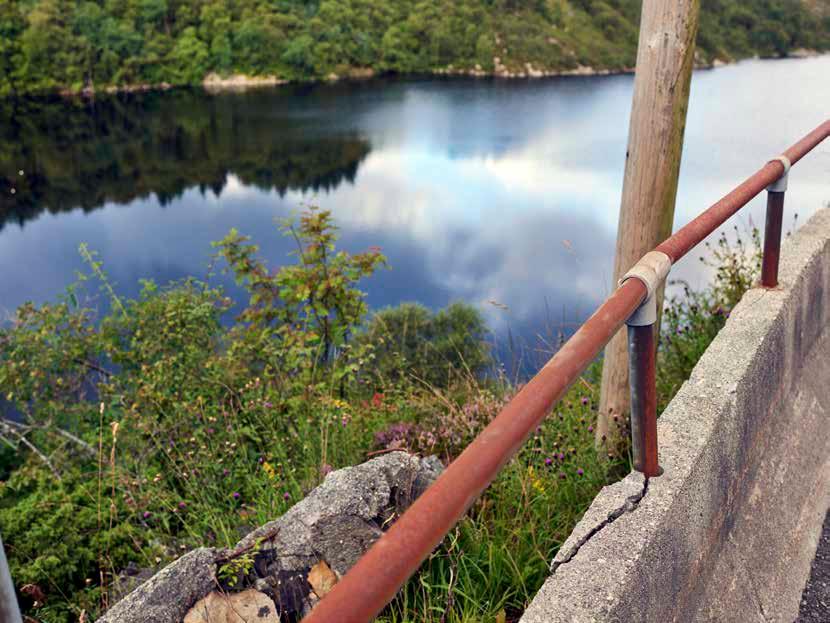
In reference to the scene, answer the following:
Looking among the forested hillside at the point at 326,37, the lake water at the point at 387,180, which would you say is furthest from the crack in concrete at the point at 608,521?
the forested hillside at the point at 326,37

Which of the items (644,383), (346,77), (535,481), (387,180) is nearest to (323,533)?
(535,481)

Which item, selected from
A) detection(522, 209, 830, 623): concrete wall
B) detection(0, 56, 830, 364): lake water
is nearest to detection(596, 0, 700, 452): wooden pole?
detection(522, 209, 830, 623): concrete wall

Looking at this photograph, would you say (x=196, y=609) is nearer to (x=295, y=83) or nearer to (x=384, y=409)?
(x=384, y=409)

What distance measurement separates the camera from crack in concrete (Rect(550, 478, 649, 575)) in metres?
1.45

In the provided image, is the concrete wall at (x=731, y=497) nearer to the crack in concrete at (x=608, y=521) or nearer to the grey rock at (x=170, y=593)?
the crack in concrete at (x=608, y=521)

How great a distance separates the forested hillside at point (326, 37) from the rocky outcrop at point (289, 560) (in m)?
64.5

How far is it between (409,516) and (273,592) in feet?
5.65

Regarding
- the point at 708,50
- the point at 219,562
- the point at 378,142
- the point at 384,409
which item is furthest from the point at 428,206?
the point at 708,50

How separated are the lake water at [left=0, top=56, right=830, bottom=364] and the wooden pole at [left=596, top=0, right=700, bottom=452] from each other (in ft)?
59.8

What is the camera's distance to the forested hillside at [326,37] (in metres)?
59.4

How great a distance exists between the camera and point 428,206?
36.8 meters

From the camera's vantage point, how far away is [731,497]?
186 centimetres

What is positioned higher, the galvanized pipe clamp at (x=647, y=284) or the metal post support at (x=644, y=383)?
the galvanized pipe clamp at (x=647, y=284)

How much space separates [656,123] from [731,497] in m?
1.29
